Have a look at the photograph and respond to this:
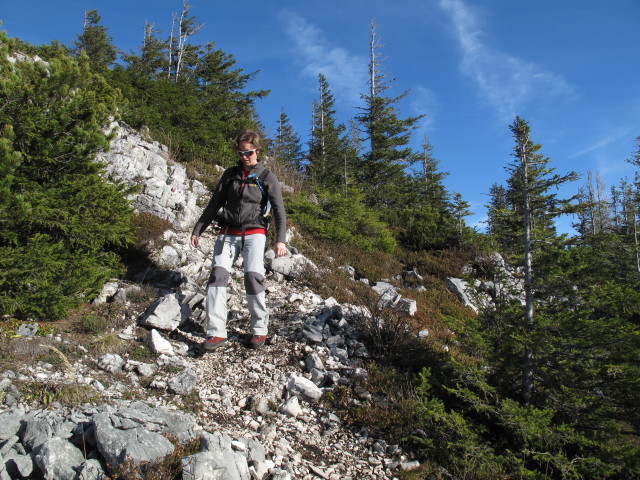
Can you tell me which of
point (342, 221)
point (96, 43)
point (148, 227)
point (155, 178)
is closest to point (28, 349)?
point (148, 227)

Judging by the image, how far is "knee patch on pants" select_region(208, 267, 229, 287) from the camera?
4289mm

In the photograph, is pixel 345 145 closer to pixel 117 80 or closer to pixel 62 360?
pixel 117 80

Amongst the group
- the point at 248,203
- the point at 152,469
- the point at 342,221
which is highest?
the point at 342,221

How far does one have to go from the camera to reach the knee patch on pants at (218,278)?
4.29 m

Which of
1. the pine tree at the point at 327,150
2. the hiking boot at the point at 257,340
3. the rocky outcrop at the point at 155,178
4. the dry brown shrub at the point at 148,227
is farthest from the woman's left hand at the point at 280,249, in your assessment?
the pine tree at the point at 327,150

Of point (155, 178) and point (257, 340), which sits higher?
point (155, 178)

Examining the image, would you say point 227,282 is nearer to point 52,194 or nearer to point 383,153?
point 52,194

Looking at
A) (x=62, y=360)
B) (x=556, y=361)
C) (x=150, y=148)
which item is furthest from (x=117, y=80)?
(x=556, y=361)

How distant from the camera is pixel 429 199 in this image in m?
21.0

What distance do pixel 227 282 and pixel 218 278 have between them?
118 millimetres

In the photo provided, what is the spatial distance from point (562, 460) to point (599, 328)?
137 cm

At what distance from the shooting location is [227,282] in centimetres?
430

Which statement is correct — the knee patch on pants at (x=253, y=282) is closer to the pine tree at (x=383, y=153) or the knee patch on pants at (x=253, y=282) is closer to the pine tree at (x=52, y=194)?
the pine tree at (x=52, y=194)

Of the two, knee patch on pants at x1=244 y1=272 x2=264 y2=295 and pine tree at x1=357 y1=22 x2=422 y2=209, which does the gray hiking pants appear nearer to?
knee patch on pants at x1=244 y1=272 x2=264 y2=295
